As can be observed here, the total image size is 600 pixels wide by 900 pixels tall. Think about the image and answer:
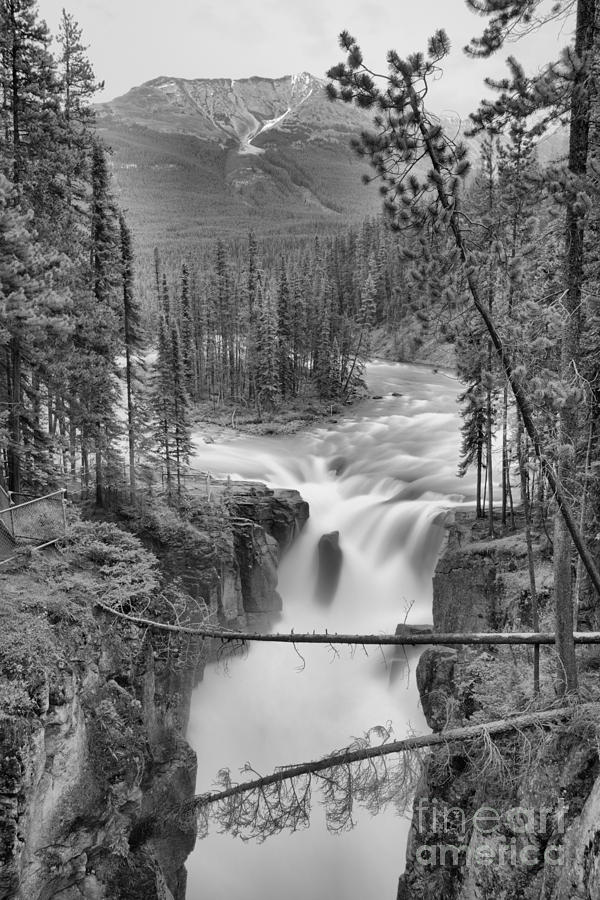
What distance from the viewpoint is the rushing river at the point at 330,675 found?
16.4 metres

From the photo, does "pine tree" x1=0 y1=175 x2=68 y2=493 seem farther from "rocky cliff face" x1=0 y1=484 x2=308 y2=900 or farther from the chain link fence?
"rocky cliff face" x1=0 y1=484 x2=308 y2=900

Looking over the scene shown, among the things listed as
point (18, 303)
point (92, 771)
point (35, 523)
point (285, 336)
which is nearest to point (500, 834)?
point (92, 771)

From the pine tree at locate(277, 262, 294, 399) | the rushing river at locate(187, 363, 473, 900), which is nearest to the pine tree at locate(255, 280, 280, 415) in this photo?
the pine tree at locate(277, 262, 294, 399)

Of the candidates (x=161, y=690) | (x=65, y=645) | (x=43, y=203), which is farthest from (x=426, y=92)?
(x=43, y=203)

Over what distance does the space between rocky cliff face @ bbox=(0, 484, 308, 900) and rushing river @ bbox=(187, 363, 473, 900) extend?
2.45 m

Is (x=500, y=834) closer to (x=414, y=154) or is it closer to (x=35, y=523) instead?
(x=414, y=154)

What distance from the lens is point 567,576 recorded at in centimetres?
722

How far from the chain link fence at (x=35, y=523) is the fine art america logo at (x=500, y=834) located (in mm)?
9130

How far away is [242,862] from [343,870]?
3156 millimetres

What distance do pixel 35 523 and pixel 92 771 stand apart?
5.56 m

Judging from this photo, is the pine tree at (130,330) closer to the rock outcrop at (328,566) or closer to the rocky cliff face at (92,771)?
the rock outcrop at (328,566)

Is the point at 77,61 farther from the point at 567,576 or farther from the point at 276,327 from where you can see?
the point at 276,327

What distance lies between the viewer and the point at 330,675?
2228 cm

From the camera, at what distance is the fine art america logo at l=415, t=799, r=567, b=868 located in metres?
6.09
